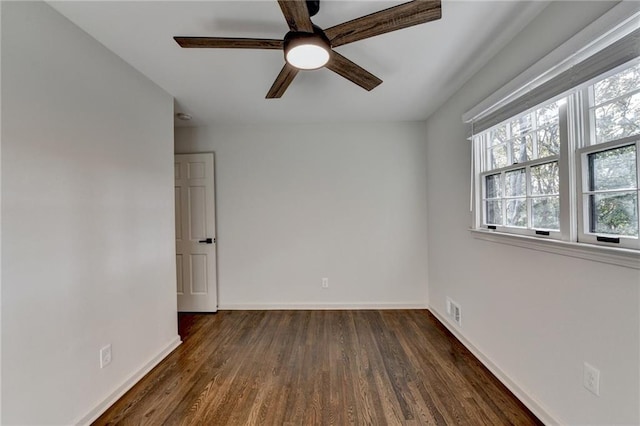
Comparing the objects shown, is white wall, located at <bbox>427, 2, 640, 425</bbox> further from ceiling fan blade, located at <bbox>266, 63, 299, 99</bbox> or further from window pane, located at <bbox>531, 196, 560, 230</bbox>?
ceiling fan blade, located at <bbox>266, 63, 299, 99</bbox>

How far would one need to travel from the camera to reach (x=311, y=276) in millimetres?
3424

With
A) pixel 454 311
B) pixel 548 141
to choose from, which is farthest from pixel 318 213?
pixel 548 141

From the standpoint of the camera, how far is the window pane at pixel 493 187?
2.10 meters

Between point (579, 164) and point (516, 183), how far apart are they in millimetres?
525

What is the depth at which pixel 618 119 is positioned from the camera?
123 cm

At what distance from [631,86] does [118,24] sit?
2.71m

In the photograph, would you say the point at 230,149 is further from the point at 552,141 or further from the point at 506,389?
the point at 506,389

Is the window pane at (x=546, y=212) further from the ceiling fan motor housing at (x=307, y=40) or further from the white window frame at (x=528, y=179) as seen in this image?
the ceiling fan motor housing at (x=307, y=40)

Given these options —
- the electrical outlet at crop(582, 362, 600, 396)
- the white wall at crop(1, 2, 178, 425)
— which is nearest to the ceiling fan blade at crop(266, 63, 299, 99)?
the white wall at crop(1, 2, 178, 425)

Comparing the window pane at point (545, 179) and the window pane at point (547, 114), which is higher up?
the window pane at point (547, 114)

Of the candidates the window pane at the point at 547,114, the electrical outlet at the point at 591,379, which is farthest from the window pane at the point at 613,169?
the electrical outlet at the point at 591,379

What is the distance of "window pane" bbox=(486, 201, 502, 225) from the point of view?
82.4 inches

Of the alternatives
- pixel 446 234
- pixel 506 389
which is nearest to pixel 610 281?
pixel 506 389

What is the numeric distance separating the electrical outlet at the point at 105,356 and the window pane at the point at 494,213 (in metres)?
2.99
